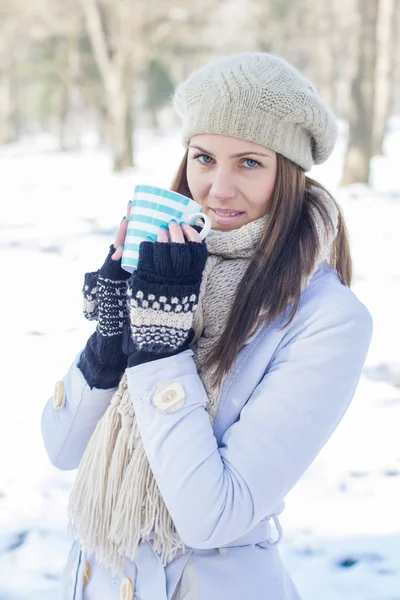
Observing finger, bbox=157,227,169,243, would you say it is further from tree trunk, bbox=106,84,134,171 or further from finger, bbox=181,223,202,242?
tree trunk, bbox=106,84,134,171

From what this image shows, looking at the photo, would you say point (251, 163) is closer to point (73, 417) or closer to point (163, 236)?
point (163, 236)

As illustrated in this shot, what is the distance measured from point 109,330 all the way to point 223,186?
0.41m

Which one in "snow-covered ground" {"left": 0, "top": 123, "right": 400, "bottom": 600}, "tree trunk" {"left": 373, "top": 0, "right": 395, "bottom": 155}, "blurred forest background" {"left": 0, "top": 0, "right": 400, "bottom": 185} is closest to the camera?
"snow-covered ground" {"left": 0, "top": 123, "right": 400, "bottom": 600}

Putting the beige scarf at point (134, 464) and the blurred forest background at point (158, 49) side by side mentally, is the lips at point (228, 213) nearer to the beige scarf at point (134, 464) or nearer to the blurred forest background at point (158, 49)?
the beige scarf at point (134, 464)

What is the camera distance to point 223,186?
1.44 metres

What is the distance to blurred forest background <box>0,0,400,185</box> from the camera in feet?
33.6

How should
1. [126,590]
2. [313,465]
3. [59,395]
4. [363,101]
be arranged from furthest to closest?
[363,101] → [313,465] → [59,395] → [126,590]

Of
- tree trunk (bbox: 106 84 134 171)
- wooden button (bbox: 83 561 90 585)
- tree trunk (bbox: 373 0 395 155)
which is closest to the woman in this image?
wooden button (bbox: 83 561 90 585)

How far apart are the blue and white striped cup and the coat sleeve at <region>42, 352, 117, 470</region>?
35 centimetres

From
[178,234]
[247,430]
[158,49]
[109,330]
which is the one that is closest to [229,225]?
[178,234]

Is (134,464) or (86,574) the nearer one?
(134,464)

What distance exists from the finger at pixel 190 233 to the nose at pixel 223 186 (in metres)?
0.17

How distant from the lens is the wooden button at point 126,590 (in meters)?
1.35

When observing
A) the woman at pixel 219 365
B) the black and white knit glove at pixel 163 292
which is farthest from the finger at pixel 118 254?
the black and white knit glove at pixel 163 292
